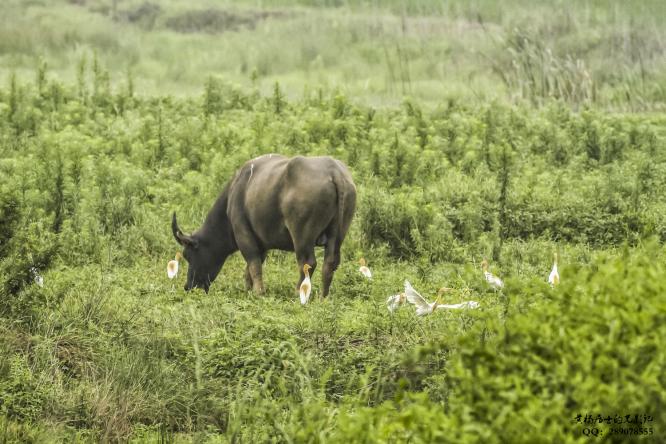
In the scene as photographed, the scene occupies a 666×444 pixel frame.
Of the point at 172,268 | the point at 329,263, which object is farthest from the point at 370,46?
the point at 329,263

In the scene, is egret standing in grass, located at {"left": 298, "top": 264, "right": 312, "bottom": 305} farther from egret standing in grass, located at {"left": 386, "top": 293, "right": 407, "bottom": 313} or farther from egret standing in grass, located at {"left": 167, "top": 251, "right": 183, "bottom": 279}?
egret standing in grass, located at {"left": 167, "top": 251, "right": 183, "bottom": 279}

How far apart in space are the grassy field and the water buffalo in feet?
1.14

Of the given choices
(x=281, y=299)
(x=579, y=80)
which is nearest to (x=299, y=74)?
(x=579, y=80)

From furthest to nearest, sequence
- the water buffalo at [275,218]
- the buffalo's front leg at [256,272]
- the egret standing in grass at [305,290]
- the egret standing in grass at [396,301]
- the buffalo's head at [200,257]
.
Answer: the buffalo's head at [200,257]
the buffalo's front leg at [256,272]
the water buffalo at [275,218]
the egret standing in grass at [305,290]
the egret standing in grass at [396,301]

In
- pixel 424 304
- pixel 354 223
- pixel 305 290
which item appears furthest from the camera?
pixel 354 223

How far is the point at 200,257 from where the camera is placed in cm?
1008

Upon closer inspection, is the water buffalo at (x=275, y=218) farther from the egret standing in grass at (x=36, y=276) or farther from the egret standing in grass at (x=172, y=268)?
the egret standing in grass at (x=36, y=276)

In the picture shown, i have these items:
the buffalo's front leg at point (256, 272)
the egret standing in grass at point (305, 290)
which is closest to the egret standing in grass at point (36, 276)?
the egret standing in grass at point (305, 290)

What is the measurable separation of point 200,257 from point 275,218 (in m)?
1.10

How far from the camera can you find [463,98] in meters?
19.1

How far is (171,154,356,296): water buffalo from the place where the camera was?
29.0ft

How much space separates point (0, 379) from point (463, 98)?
13469 mm

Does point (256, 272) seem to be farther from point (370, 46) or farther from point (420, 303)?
point (370, 46)

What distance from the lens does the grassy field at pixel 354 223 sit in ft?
14.8
